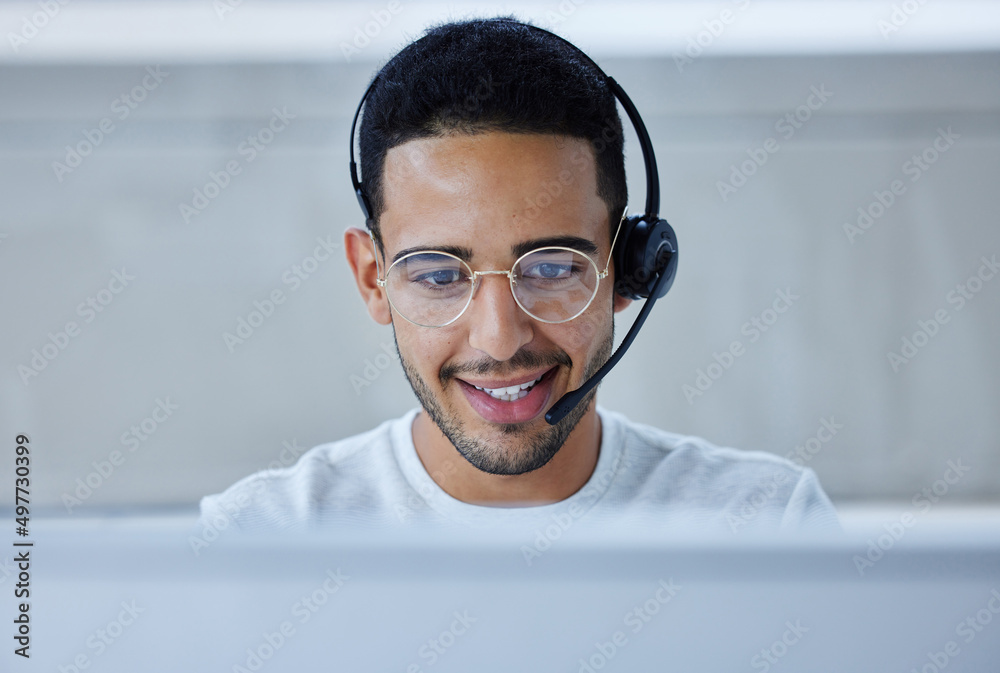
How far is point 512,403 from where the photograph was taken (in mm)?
1104

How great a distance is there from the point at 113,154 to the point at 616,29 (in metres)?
1.51

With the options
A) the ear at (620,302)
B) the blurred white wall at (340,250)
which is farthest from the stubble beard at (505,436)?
the blurred white wall at (340,250)

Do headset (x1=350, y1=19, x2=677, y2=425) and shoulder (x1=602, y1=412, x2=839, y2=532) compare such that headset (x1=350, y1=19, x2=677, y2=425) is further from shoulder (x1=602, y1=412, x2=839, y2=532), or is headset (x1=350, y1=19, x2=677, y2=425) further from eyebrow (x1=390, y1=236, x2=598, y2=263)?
shoulder (x1=602, y1=412, x2=839, y2=532)

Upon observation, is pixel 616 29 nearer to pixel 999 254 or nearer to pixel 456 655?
pixel 999 254

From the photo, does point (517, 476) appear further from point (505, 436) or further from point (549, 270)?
point (549, 270)

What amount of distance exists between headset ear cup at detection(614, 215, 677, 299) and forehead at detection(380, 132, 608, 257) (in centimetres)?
6

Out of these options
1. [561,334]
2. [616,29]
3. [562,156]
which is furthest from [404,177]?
[616,29]

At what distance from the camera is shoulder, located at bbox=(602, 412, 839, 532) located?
50.9 inches

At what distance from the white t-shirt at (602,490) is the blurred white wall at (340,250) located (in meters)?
0.74

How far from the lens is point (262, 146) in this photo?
6.84 feet

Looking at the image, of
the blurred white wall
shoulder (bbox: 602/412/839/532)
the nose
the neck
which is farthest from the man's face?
the blurred white wall

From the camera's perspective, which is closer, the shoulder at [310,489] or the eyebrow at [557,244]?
the eyebrow at [557,244]

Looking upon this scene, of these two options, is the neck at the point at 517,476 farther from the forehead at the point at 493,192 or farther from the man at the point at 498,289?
the forehead at the point at 493,192

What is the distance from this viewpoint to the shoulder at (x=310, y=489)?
4.27ft
